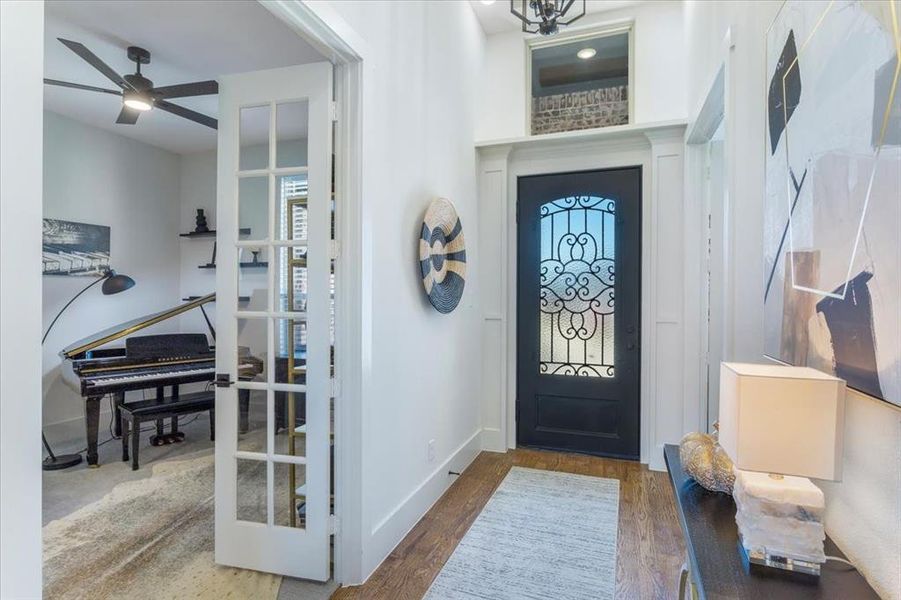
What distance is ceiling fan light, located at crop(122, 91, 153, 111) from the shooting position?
309 centimetres

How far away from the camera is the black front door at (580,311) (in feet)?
12.2

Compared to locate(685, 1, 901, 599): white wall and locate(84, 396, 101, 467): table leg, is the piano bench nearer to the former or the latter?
locate(84, 396, 101, 467): table leg

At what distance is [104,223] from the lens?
4797 millimetres

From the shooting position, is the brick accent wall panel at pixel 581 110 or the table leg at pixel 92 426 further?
the brick accent wall panel at pixel 581 110

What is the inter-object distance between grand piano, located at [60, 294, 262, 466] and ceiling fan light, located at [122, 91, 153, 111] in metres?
1.64

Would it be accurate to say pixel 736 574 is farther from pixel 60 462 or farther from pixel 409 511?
pixel 60 462

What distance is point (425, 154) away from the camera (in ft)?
9.35

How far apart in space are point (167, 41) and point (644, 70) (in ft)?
11.4

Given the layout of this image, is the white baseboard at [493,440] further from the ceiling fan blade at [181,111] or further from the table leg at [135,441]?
the ceiling fan blade at [181,111]

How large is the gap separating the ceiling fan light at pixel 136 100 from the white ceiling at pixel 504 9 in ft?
8.10

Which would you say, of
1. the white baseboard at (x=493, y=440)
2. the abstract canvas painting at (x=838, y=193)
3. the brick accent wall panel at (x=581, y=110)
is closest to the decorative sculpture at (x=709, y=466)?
the abstract canvas painting at (x=838, y=193)

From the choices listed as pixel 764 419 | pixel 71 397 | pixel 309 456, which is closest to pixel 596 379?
pixel 309 456

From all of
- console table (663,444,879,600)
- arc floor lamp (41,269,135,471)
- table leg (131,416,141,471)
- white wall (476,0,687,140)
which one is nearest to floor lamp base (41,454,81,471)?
arc floor lamp (41,269,135,471)

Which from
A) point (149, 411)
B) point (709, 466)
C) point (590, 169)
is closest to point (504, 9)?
point (590, 169)
